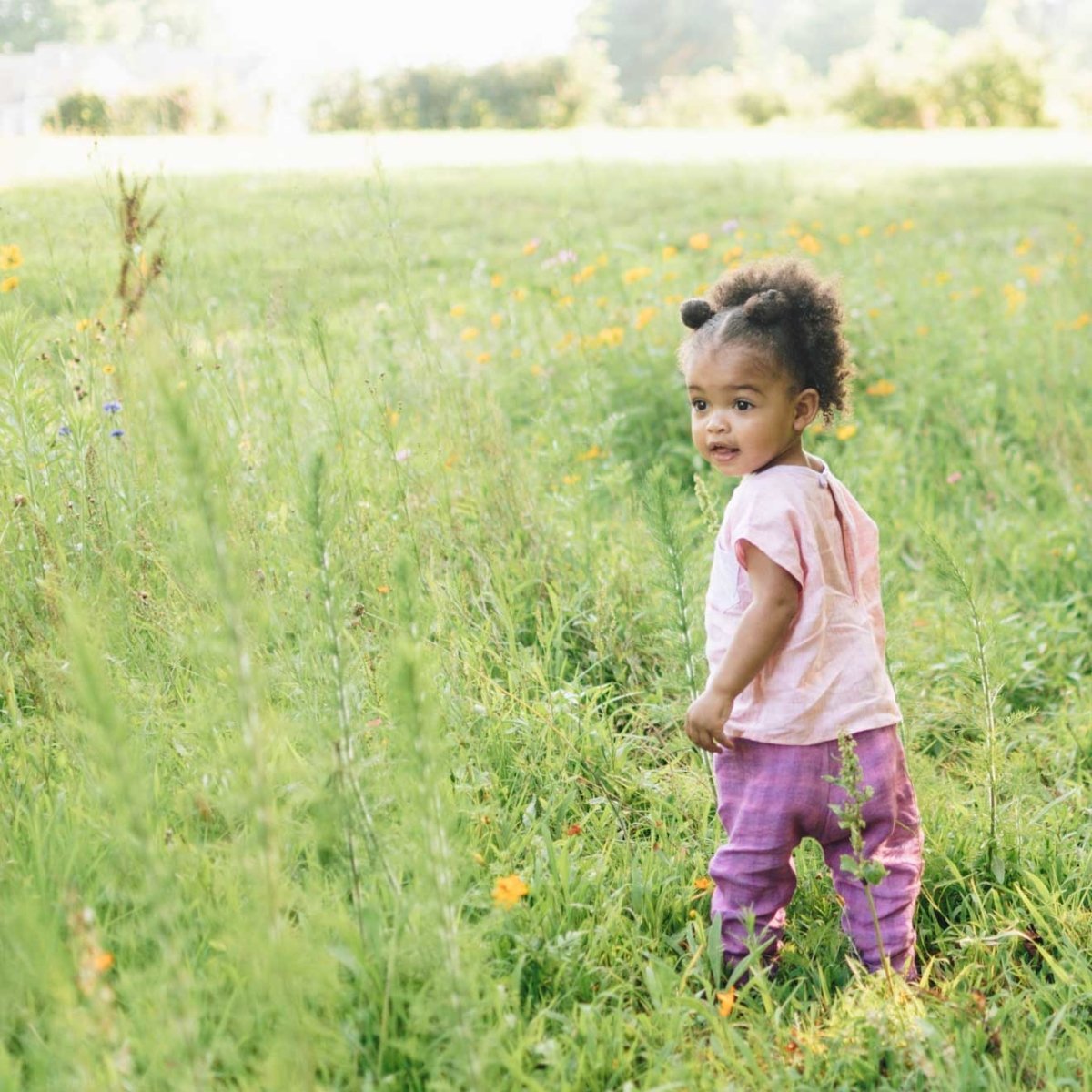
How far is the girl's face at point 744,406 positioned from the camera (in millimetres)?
2113

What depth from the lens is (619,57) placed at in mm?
54312

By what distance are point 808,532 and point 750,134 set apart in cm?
1975

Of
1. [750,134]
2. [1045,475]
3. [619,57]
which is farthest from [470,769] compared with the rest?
[619,57]

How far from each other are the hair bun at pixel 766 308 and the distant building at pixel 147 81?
304 centimetres

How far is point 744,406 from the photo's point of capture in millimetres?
2133

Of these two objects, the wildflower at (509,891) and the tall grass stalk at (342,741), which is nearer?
the tall grass stalk at (342,741)

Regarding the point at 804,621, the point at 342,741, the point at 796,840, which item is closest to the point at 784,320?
the point at 804,621

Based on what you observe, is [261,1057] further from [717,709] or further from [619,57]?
[619,57]

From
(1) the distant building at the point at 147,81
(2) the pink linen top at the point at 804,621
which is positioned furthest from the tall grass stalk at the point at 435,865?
(1) the distant building at the point at 147,81

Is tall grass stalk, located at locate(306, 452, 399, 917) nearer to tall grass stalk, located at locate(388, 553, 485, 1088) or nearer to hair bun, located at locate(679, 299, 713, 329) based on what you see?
tall grass stalk, located at locate(388, 553, 485, 1088)

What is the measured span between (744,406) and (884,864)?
87 centimetres

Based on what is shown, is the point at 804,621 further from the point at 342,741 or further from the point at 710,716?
the point at 342,741

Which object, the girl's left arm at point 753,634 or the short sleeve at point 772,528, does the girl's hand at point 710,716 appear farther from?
the short sleeve at point 772,528

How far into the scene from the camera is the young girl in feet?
6.79
